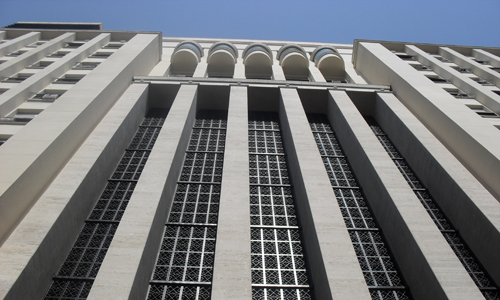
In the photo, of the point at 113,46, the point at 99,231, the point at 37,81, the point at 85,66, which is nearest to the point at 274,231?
the point at 99,231

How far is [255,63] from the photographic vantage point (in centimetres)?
3225

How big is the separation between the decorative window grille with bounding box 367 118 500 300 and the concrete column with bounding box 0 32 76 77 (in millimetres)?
23714

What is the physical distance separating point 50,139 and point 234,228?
8428mm

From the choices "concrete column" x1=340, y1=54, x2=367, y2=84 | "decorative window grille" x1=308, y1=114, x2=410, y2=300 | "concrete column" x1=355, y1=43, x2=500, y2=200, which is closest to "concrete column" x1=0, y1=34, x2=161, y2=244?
"decorative window grille" x1=308, y1=114, x2=410, y2=300

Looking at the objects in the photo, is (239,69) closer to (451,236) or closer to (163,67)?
(163,67)

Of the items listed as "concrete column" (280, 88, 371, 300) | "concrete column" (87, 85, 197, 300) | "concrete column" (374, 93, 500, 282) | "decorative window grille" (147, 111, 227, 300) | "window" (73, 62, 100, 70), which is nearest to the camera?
"concrete column" (87, 85, 197, 300)

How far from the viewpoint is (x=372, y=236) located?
15156 mm

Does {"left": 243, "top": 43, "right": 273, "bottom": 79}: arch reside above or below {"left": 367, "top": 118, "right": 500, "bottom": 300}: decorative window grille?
above

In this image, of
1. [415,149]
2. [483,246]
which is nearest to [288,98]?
[415,149]

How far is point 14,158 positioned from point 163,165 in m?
5.38

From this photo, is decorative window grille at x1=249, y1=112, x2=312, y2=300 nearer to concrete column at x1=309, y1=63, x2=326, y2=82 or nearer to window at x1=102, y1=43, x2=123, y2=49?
concrete column at x1=309, y1=63, x2=326, y2=82

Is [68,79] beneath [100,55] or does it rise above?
beneath

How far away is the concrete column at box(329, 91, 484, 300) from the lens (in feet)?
37.1

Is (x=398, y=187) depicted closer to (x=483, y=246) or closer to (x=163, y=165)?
(x=483, y=246)
